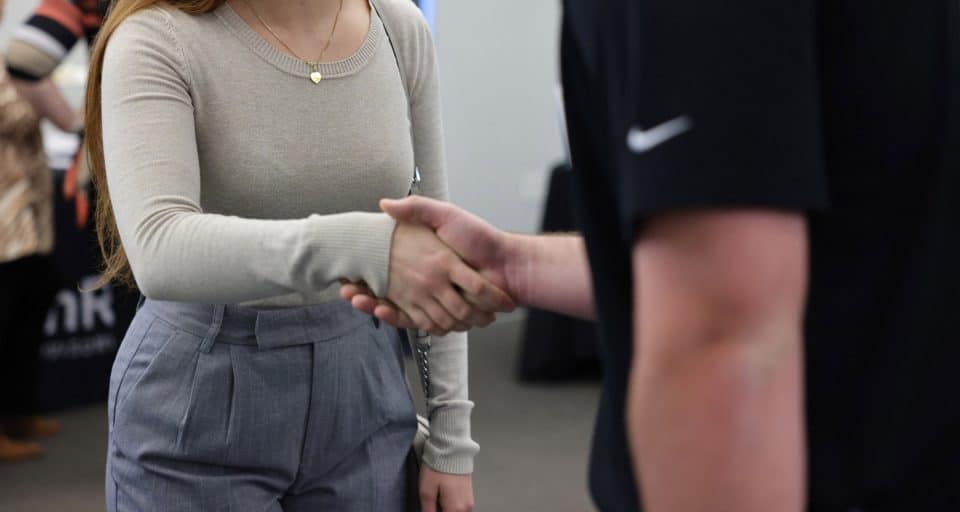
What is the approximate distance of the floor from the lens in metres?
3.58

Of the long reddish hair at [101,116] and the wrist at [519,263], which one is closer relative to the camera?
the wrist at [519,263]

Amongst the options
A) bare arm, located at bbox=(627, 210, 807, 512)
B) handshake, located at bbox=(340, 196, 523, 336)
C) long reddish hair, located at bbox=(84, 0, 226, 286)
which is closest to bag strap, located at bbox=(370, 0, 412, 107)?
long reddish hair, located at bbox=(84, 0, 226, 286)

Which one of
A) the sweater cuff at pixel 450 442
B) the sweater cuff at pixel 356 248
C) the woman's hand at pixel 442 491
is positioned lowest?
the woman's hand at pixel 442 491

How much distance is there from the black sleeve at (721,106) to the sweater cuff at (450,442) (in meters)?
0.95

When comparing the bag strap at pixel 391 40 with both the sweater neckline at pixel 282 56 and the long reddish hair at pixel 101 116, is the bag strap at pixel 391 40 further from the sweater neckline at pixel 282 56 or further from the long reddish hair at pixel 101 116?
the long reddish hair at pixel 101 116

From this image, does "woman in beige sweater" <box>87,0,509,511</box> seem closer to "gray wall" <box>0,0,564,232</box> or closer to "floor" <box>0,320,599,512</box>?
"floor" <box>0,320,599,512</box>

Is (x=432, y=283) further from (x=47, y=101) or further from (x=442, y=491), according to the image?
(x=47, y=101)

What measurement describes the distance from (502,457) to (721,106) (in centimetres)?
338

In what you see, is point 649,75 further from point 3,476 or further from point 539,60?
point 539,60

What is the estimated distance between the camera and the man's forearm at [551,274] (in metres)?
1.21

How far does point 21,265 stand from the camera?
3.87 m

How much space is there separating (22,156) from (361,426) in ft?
8.80

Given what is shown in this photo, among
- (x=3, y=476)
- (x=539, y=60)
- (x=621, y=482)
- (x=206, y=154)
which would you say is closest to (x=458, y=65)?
(x=539, y=60)

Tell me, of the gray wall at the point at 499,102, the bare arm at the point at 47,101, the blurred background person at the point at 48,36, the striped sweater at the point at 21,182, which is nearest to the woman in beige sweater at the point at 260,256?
the blurred background person at the point at 48,36
